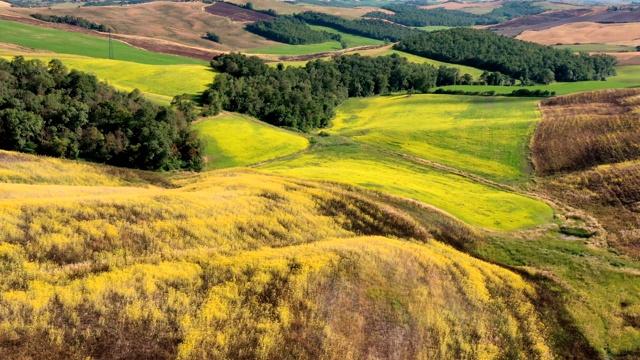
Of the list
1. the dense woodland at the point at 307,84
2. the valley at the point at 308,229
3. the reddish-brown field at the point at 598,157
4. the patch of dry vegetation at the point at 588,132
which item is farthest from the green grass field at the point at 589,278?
the dense woodland at the point at 307,84

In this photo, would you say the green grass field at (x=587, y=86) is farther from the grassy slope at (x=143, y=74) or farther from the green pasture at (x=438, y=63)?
the grassy slope at (x=143, y=74)

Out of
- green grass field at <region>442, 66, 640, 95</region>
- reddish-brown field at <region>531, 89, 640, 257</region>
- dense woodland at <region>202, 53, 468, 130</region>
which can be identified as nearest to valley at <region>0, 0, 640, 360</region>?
reddish-brown field at <region>531, 89, 640, 257</region>

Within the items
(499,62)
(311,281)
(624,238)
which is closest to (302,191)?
(311,281)

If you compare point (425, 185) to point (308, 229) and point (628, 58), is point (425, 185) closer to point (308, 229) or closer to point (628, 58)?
point (308, 229)

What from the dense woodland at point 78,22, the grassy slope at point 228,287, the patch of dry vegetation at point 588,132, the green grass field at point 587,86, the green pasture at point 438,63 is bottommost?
the grassy slope at point 228,287

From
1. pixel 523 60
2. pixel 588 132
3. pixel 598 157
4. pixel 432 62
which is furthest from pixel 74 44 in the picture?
pixel 523 60
